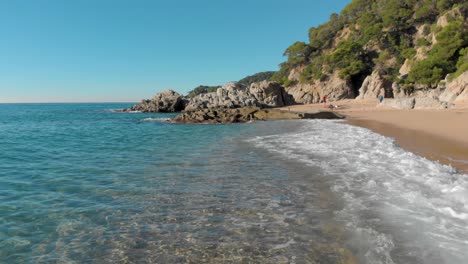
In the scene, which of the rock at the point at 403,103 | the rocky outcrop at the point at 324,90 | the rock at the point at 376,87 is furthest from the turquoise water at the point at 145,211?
the rocky outcrop at the point at 324,90

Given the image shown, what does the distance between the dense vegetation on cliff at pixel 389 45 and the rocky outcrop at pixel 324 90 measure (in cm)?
126

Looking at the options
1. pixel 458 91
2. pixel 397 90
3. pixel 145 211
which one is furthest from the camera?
pixel 397 90

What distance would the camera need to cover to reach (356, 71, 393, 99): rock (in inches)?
2092

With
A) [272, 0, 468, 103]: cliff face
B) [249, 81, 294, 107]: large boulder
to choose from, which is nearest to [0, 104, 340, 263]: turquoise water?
[272, 0, 468, 103]: cliff face

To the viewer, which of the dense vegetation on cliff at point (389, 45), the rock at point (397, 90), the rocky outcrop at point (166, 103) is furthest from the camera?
the rocky outcrop at point (166, 103)

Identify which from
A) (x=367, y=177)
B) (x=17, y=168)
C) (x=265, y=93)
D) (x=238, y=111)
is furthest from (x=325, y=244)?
(x=265, y=93)

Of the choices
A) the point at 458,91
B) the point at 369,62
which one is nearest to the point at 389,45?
the point at 369,62

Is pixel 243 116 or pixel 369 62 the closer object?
pixel 243 116

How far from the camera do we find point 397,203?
602 centimetres

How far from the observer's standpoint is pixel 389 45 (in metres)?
67.3

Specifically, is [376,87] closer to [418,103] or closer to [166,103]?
[418,103]

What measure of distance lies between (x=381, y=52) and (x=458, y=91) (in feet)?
127

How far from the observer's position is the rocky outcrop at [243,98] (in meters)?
51.7

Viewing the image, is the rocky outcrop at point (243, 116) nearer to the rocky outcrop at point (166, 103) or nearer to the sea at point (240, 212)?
the sea at point (240, 212)
